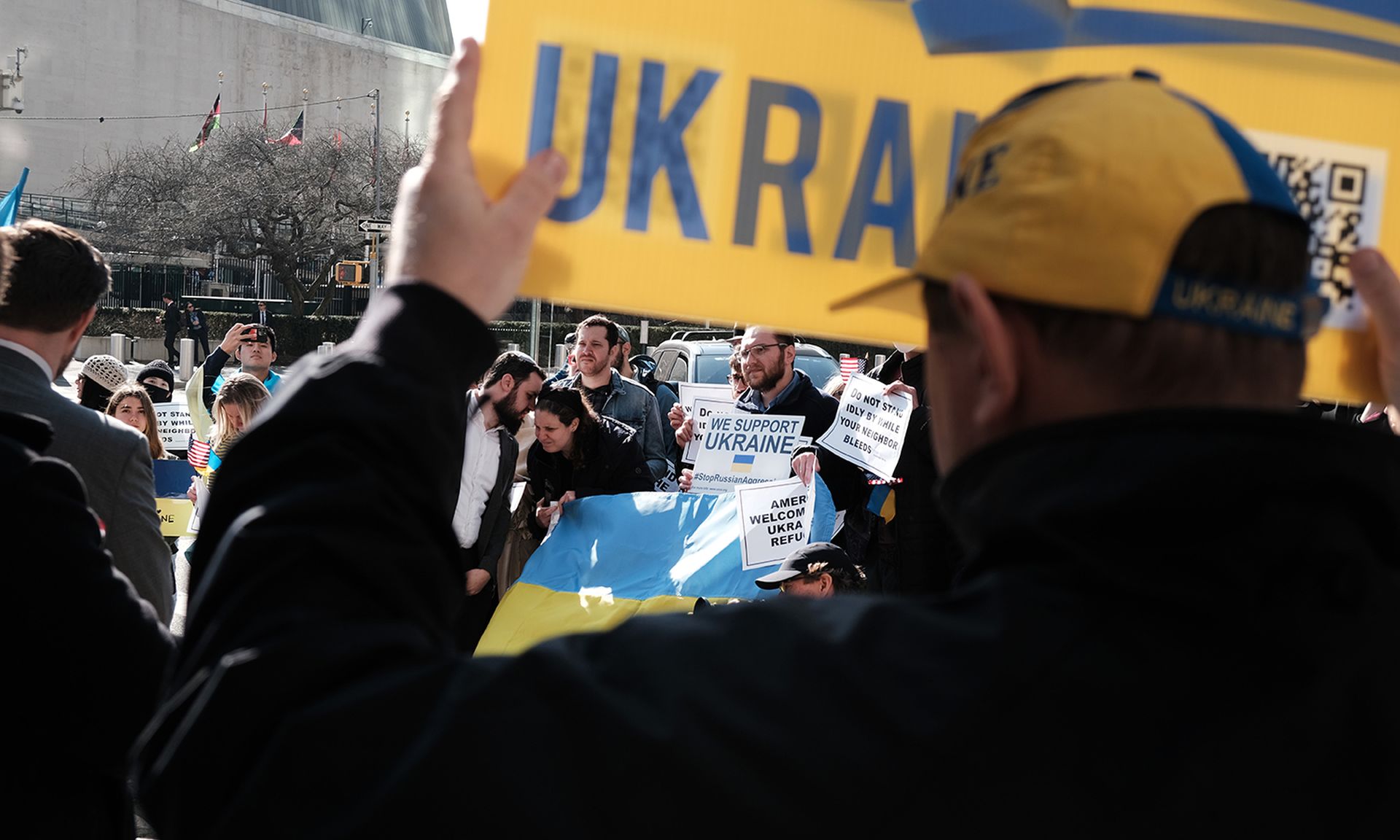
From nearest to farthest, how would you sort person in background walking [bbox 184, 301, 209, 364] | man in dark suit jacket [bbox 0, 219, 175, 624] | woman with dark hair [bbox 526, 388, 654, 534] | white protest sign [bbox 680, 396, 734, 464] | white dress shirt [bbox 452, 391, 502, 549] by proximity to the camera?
1. man in dark suit jacket [bbox 0, 219, 175, 624]
2. white dress shirt [bbox 452, 391, 502, 549]
3. woman with dark hair [bbox 526, 388, 654, 534]
4. white protest sign [bbox 680, 396, 734, 464]
5. person in background walking [bbox 184, 301, 209, 364]

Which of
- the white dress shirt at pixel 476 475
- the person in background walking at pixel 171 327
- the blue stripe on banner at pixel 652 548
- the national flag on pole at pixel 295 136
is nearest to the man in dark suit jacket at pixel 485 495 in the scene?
the white dress shirt at pixel 476 475

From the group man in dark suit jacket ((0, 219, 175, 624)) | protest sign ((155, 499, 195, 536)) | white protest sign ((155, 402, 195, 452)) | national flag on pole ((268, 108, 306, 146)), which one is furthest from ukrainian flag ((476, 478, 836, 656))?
national flag on pole ((268, 108, 306, 146))

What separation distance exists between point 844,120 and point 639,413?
686cm

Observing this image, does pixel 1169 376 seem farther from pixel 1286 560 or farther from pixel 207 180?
pixel 207 180

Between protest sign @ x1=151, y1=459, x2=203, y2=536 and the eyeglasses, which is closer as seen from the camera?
the eyeglasses

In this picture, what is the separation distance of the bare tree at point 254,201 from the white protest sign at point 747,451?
136ft

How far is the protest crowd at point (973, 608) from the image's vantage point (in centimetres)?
82

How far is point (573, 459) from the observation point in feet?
23.2

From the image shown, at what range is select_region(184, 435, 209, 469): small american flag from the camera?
8.21 m

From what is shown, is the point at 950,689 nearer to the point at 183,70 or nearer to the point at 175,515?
the point at 175,515

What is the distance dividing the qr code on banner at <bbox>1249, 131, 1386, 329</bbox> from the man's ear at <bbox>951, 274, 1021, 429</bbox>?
2.81 ft

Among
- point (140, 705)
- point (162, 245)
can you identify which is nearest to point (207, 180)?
point (162, 245)

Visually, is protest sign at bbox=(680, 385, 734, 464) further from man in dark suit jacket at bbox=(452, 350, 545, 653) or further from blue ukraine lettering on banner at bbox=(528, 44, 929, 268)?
blue ukraine lettering on banner at bbox=(528, 44, 929, 268)

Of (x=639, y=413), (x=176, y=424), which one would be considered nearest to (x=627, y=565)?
(x=639, y=413)
